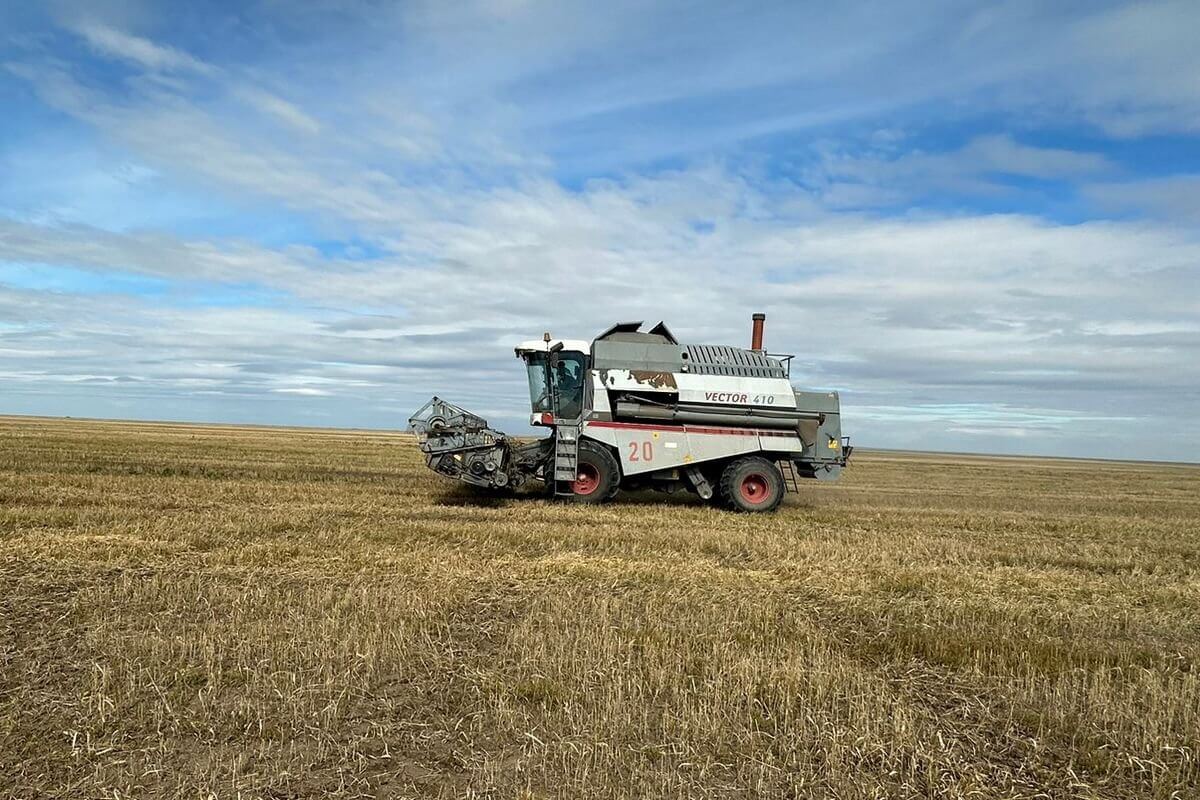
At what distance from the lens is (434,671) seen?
5109 millimetres

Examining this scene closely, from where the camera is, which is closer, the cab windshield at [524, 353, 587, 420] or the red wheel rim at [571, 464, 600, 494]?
the red wheel rim at [571, 464, 600, 494]

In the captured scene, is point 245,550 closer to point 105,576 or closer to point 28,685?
point 105,576

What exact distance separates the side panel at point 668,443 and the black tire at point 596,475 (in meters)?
0.17

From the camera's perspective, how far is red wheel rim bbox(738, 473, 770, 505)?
46.5ft

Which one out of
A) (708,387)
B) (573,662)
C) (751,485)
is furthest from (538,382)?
(573,662)

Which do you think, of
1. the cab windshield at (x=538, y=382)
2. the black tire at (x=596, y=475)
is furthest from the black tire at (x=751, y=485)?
Result: the cab windshield at (x=538, y=382)

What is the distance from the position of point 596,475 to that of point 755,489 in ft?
9.71

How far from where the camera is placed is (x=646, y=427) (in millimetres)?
13914

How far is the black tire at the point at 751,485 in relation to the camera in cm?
1397

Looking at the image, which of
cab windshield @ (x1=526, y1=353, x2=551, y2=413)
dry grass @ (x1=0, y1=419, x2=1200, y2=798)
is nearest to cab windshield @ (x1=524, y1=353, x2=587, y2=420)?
cab windshield @ (x1=526, y1=353, x2=551, y2=413)

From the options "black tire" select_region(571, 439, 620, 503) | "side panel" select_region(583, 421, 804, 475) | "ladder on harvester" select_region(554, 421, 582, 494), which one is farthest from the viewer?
"side panel" select_region(583, 421, 804, 475)

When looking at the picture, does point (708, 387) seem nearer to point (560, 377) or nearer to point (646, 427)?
point (646, 427)

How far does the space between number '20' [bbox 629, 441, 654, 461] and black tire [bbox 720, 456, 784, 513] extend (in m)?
1.43

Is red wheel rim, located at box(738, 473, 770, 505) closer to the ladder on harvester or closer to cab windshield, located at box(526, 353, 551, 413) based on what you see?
the ladder on harvester
